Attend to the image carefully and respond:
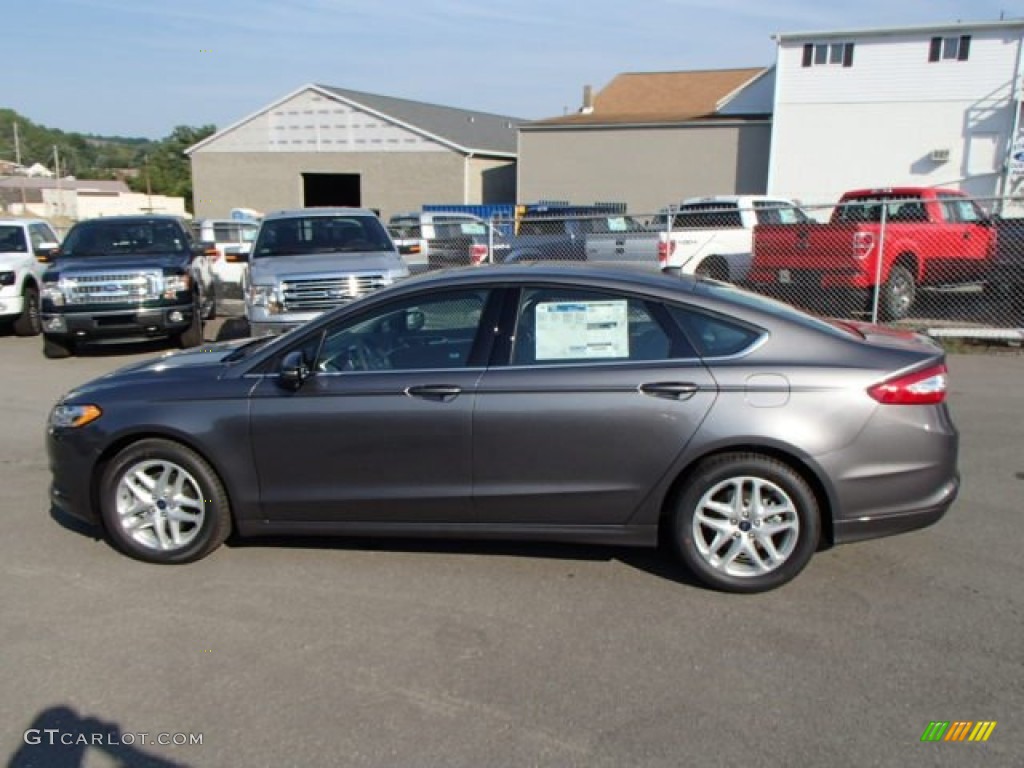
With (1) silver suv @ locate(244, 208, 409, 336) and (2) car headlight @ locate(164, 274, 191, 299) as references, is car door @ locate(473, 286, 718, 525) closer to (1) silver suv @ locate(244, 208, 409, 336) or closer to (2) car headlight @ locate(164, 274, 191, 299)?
(1) silver suv @ locate(244, 208, 409, 336)

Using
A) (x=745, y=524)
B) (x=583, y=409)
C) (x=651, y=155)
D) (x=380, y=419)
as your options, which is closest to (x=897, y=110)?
(x=651, y=155)

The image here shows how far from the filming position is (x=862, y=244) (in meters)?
11.2

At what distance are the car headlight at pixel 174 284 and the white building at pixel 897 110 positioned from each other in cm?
2548

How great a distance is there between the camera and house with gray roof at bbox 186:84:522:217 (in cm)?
3766

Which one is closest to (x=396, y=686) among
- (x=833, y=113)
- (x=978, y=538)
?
(x=978, y=538)

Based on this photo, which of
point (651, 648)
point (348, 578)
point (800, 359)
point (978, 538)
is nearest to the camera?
point (651, 648)

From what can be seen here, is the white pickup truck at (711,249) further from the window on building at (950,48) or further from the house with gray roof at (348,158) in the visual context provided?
the house with gray roof at (348,158)

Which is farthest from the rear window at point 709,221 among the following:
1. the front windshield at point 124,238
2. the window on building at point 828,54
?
the window on building at point 828,54

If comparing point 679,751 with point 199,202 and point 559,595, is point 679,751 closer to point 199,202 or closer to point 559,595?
point 559,595

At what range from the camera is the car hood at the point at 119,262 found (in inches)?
426

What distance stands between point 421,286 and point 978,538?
11.1 ft

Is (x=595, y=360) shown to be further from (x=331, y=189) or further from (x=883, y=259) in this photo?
(x=331, y=189)

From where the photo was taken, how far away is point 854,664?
349 cm

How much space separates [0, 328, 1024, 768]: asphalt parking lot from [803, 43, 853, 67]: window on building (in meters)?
29.6
